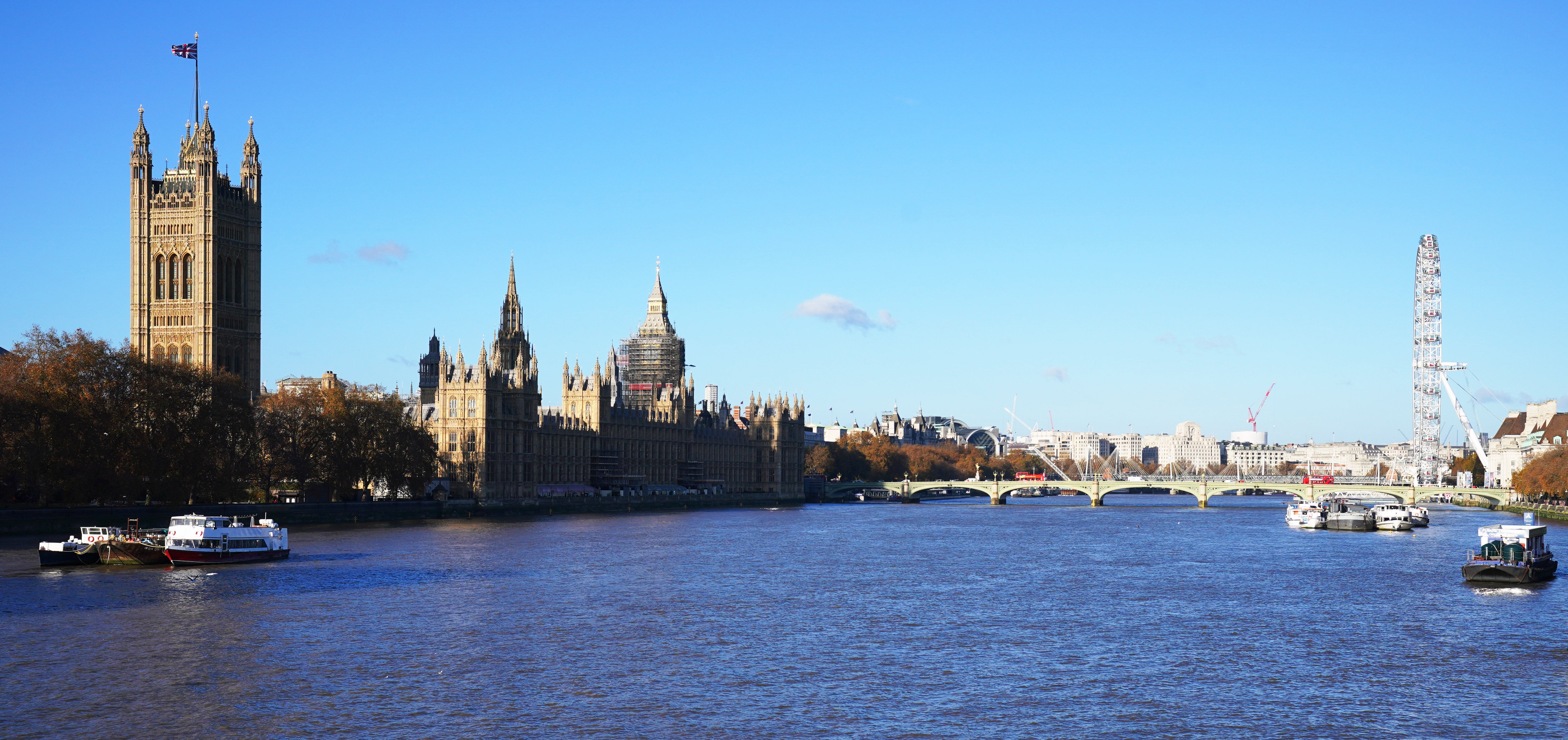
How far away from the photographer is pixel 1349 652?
43.5m

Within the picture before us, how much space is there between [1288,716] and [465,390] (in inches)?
4176

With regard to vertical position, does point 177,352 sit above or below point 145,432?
above

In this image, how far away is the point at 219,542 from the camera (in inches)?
2734

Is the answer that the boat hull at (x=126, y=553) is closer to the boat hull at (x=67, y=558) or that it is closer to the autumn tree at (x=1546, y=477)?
the boat hull at (x=67, y=558)

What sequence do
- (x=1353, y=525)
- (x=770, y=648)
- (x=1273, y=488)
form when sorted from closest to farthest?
(x=770, y=648) → (x=1353, y=525) → (x=1273, y=488)

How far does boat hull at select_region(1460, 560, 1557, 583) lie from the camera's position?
62.0 m

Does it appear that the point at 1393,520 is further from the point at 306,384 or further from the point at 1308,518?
the point at 306,384

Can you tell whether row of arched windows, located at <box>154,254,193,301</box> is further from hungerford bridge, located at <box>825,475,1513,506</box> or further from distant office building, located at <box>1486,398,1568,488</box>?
distant office building, located at <box>1486,398,1568,488</box>

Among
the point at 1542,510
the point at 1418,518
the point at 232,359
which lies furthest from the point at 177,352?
the point at 1542,510

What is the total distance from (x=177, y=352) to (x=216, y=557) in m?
59.9

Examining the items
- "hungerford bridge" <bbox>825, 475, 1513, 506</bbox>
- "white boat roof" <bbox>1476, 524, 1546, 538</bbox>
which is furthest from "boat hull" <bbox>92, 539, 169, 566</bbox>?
"hungerford bridge" <bbox>825, 475, 1513, 506</bbox>

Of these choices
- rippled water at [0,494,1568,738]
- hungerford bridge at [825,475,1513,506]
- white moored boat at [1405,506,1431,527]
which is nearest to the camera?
A: rippled water at [0,494,1568,738]

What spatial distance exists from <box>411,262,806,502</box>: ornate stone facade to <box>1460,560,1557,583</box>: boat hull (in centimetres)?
8497

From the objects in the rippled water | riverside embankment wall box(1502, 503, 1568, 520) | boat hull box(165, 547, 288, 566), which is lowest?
the rippled water
